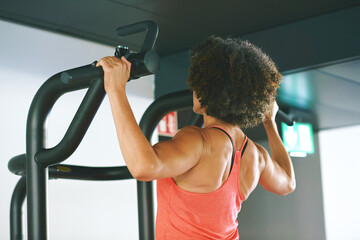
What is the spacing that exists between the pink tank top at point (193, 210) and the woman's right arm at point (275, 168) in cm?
21

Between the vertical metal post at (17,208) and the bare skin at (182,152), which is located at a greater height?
the bare skin at (182,152)

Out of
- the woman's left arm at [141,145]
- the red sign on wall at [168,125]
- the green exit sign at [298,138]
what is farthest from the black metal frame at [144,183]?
the green exit sign at [298,138]

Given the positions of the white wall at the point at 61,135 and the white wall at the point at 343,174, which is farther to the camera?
the white wall at the point at 343,174

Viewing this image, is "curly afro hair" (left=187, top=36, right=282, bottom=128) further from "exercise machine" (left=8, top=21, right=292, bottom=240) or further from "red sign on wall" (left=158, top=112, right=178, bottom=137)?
"red sign on wall" (left=158, top=112, right=178, bottom=137)

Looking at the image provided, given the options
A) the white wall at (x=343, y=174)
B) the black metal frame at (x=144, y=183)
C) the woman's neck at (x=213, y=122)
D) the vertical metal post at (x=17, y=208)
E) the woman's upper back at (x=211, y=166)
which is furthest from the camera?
the white wall at (x=343, y=174)

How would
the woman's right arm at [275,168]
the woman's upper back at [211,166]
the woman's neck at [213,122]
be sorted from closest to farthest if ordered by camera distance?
the woman's upper back at [211,166], the woman's neck at [213,122], the woman's right arm at [275,168]

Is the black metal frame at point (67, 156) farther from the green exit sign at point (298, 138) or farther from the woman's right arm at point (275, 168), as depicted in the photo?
the green exit sign at point (298, 138)

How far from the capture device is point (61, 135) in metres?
3.58

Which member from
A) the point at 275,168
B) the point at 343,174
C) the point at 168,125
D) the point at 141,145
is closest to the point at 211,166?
the point at 141,145

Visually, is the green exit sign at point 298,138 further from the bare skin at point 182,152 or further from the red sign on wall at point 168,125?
the bare skin at point 182,152

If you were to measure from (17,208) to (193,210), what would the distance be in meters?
1.09

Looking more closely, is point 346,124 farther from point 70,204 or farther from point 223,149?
point 223,149

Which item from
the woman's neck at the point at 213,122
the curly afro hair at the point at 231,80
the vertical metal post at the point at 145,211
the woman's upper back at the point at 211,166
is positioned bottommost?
the vertical metal post at the point at 145,211

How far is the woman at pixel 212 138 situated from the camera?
1181 millimetres
